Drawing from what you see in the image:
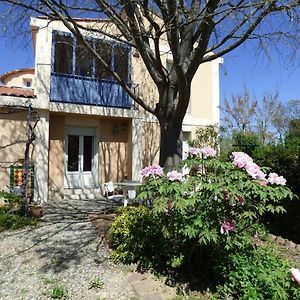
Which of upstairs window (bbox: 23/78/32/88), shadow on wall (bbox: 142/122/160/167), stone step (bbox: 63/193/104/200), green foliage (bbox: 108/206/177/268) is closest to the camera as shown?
green foliage (bbox: 108/206/177/268)

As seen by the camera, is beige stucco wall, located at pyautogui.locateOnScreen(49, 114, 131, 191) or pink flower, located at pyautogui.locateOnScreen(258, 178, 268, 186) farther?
beige stucco wall, located at pyautogui.locateOnScreen(49, 114, 131, 191)

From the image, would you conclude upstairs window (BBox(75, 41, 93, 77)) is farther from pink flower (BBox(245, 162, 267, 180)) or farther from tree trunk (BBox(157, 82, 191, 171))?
pink flower (BBox(245, 162, 267, 180))

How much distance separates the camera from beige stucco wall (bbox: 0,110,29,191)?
39.7 feet

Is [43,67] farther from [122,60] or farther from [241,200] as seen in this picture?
[241,200]

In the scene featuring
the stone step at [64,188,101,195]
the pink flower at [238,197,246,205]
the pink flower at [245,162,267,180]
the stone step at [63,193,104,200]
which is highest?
the pink flower at [245,162,267,180]

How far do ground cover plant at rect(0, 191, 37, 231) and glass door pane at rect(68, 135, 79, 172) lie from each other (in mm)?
5102

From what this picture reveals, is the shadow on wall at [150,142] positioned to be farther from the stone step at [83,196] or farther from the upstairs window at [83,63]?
the upstairs window at [83,63]

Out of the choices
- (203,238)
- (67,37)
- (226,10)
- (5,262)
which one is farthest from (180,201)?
(67,37)

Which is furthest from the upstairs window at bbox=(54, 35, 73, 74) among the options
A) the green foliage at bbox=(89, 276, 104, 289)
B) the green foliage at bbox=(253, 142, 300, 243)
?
the green foliage at bbox=(89, 276, 104, 289)

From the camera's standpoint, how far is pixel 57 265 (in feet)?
18.5

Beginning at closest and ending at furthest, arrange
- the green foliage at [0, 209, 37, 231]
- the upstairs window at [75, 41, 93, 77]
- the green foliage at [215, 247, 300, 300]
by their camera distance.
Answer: the green foliage at [215, 247, 300, 300] < the green foliage at [0, 209, 37, 231] < the upstairs window at [75, 41, 93, 77]

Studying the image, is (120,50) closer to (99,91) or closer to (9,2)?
(99,91)

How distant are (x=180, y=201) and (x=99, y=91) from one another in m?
10.1

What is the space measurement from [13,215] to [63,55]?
298 inches
